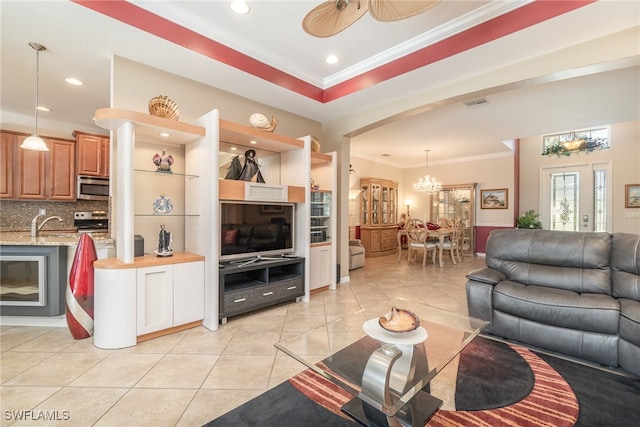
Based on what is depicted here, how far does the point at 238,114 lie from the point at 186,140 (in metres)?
0.95

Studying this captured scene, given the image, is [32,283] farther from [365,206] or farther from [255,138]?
[365,206]

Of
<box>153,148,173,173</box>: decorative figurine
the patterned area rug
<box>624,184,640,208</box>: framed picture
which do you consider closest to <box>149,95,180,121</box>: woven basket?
<box>153,148,173,173</box>: decorative figurine

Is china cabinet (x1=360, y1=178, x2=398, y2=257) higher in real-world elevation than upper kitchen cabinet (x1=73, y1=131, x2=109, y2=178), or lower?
lower

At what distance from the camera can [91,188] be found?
4.65 meters

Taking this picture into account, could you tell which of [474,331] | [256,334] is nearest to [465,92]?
[474,331]

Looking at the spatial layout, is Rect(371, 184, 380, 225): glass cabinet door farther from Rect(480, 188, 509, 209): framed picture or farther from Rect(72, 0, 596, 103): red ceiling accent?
Rect(72, 0, 596, 103): red ceiling accent

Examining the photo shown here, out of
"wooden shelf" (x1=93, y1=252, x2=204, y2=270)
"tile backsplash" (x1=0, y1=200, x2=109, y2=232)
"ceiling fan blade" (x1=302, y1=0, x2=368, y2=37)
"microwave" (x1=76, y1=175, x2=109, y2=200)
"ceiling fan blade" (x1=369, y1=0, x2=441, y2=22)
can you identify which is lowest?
"wooden shelf" (x1=93, y1=252, x2=204, y2=270)

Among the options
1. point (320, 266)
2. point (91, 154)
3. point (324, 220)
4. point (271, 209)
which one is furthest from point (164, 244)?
point (91, 154)

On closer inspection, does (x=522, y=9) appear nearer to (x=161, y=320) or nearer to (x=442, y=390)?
(x=442, y=390)

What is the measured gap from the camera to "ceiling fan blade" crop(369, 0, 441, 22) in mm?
1600

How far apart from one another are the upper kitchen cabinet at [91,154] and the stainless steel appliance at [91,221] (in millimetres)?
683

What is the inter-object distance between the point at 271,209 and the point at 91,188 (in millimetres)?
3481

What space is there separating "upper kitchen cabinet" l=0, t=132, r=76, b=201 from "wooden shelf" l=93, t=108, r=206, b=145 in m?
3.00

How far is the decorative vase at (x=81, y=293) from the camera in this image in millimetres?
2451
